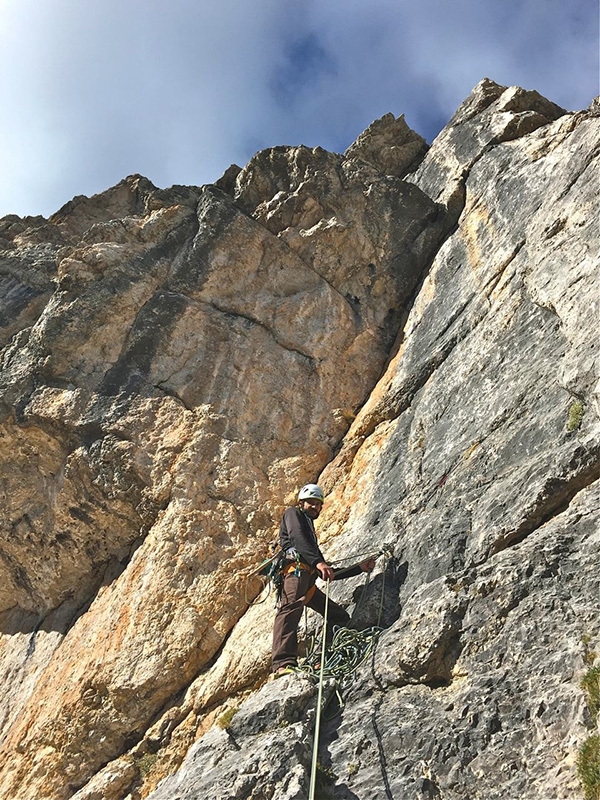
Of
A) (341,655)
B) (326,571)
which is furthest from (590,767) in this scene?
(326,571)

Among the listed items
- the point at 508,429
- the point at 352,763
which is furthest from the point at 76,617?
the point at 508,429

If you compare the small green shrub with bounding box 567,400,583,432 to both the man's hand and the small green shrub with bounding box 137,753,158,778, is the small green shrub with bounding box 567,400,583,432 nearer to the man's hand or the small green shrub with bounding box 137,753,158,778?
the man's hand

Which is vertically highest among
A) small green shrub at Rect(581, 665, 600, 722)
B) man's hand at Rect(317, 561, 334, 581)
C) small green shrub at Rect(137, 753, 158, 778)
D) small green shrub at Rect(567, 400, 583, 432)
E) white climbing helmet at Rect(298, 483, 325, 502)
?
white climbing helmet at Rect(298, 483, 325, 502)

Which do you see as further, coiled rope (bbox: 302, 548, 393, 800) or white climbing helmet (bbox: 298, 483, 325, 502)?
white climbing helmet (bbox: 298, 483, 325, 502)

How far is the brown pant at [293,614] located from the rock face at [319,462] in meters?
0.38

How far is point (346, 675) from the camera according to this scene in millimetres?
6215

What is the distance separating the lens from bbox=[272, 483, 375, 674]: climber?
7.00 meters

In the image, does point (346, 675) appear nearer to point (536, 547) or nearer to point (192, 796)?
point (192, 796)

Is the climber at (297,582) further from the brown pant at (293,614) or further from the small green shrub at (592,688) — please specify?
the small green shrub at (592,688)

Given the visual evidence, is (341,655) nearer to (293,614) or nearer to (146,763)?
(293,614)

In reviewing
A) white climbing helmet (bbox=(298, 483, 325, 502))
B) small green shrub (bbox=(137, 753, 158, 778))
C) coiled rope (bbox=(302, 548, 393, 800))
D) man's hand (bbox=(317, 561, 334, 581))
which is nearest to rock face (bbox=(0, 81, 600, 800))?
small green shrub (bbox=(137, 753, 158, 778))

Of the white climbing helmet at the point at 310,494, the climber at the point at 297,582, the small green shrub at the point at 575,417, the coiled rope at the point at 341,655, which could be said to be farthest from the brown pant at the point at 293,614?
the small green shrub at the point at 575,417

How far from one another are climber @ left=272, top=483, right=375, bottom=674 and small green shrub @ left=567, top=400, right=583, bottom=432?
8.67 feet

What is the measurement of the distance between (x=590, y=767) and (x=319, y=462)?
22.4 ft
